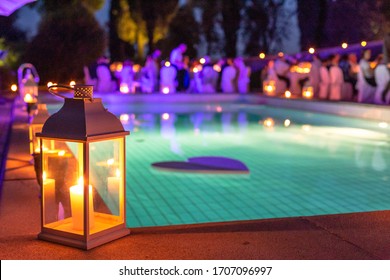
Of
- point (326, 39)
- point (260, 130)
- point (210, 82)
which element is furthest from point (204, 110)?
point (326, 39)

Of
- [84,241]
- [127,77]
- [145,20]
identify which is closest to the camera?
[84,241]

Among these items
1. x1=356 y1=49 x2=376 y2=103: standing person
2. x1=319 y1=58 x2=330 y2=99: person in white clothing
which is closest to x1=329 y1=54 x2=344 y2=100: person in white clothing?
x1=319 y1=58 x2=330 y2=99: person in white clothing

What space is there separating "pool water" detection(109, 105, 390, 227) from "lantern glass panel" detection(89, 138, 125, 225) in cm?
136

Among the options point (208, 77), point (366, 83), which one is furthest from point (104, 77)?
point (366, 83)

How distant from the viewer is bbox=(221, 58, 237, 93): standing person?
2016cm

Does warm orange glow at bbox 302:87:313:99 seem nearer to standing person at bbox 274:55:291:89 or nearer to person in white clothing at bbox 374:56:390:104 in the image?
standing person at bbox 274:55:291:89

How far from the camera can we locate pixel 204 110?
17312mm

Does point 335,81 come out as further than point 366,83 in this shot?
Yes

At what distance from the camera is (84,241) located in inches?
121

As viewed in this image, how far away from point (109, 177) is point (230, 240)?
838 millimetres

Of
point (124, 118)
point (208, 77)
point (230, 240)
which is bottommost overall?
point (124, 118)

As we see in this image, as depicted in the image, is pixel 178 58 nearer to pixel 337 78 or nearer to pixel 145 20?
pixel 337 78

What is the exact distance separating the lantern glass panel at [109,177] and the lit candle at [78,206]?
0.14m

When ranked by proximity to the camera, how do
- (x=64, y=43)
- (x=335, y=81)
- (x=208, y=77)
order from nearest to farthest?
(x=335, y=81) → (x=208, y=77) → (x=64, y=43)
